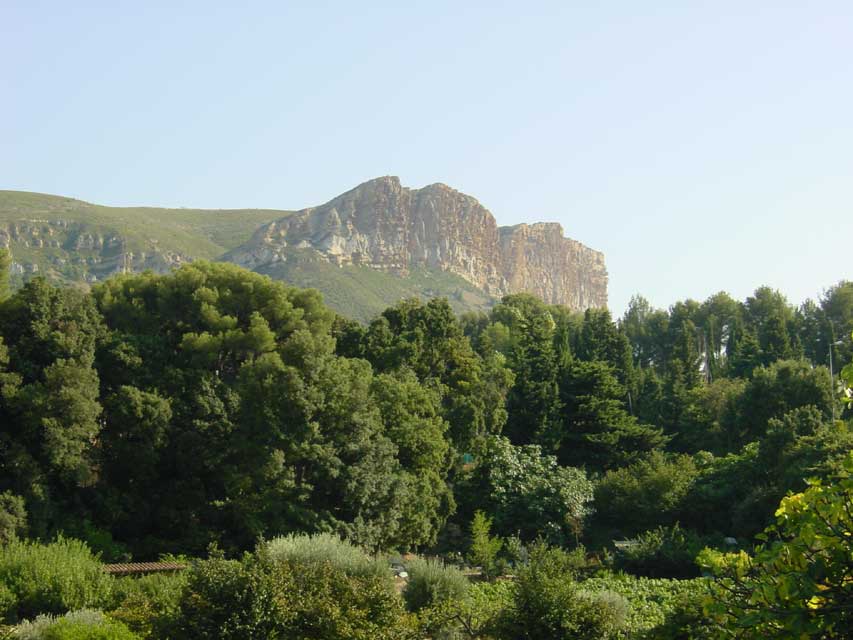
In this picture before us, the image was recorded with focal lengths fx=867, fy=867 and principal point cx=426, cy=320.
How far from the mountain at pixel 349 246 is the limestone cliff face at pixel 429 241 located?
0.69 feet

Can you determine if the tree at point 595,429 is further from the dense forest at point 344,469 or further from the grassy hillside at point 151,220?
the grassy hillside at point 151,220

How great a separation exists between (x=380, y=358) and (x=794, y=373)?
615 inches

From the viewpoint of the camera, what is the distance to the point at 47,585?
1584 centimetres

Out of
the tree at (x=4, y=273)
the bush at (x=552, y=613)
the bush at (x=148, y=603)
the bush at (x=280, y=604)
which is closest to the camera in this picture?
the bush at (x=280, y=604)

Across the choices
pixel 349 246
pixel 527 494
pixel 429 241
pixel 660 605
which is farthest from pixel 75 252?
pixel 660 605

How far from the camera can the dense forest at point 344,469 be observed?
45.0 ft

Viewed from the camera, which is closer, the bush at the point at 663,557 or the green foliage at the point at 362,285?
the bush at the point at 663,557

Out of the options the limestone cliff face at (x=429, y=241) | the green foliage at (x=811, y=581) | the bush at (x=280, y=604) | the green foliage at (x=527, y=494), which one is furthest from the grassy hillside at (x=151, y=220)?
the green foliage at (x=811, y=581)

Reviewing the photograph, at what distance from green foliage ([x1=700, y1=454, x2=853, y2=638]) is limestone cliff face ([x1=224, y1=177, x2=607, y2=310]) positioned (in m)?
113

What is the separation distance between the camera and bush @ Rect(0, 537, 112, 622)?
15680 millimetres

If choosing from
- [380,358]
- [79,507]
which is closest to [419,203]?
[380,358]

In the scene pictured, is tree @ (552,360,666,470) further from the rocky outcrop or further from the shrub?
the rocky outcrop

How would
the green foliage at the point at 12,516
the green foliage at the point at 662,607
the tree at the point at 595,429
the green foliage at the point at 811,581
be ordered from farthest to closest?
1. the tree at the point at 595,429
2. the green foliage at the point at 12,516
3. the green foliage at the point at 662,607
4. the green foliage at the point at 811,581

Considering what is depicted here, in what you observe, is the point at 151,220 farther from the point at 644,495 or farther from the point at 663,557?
the point at 663,557
